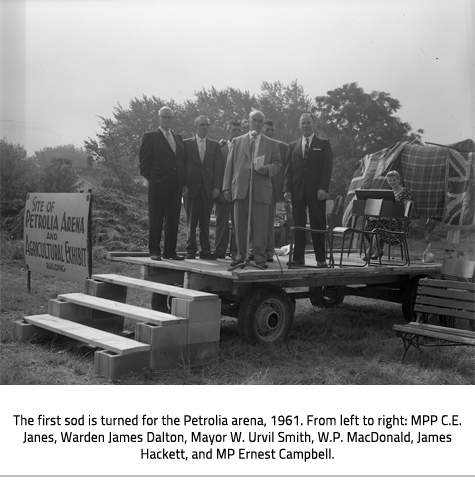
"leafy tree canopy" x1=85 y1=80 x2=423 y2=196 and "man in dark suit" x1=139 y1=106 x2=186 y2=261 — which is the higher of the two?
"leafy tree canopy" x1=85 y1=80 x2=423 y2=196

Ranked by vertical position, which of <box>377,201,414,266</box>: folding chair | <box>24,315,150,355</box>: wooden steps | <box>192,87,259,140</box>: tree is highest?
<box>192,87,259,140</box>: tree

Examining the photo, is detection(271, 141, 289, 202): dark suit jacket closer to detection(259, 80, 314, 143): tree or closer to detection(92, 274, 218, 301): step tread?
detection(92, 274, 218, 301): step tread

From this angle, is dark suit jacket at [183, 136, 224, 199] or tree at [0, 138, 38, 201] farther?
tree at [0, 138, 38, 201]

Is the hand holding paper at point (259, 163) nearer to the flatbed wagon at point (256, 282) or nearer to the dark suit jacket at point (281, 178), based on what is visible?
the flatbed wagon at point (256, 282)

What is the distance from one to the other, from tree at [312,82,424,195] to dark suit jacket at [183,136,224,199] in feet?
53.2

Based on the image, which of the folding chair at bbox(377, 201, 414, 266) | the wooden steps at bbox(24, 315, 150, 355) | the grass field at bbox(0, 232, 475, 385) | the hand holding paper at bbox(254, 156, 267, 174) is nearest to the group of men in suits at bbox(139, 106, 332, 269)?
the hand holding paper at bbox(254, 156, 267, 174)

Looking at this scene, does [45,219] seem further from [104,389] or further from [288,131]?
[288,131]

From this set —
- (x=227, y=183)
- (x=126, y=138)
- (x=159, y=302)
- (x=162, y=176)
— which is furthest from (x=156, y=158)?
(x=126, y=138)

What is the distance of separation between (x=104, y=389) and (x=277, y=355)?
2.45 m

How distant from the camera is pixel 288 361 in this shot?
575 centimetres

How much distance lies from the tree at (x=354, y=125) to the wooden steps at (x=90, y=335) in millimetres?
18582

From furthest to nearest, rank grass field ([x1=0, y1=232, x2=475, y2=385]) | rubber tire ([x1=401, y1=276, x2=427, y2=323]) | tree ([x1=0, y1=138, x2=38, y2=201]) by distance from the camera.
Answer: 1. tree ([x1=0, y1=138, x2=38, y2=201])
2. rubber tire ([x1=401, y1=276, x2=427, y2=323])
3. grass field ([x1=0, y1=232, x2=475, y2=385])

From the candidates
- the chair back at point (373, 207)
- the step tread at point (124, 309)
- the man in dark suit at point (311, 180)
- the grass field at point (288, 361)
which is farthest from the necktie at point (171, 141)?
the chair back at point (373, 207)

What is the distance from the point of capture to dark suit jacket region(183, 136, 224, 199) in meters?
7.27
